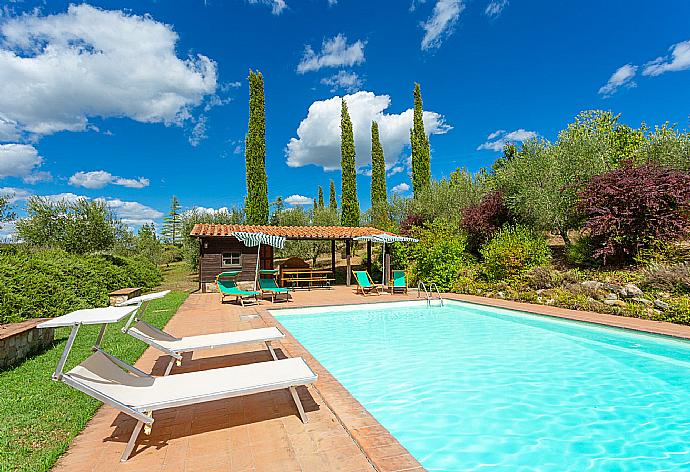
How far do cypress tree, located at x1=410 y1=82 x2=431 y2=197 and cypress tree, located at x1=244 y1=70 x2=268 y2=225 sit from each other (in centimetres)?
1113

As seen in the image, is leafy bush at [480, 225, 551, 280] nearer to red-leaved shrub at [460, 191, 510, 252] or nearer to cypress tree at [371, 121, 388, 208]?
red-leaved shrub at [460, 191, 510, 252]

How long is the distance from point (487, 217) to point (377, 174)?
1437 centimetres

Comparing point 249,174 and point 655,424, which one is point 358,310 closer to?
point 655,424

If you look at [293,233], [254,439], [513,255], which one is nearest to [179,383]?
[254,439]

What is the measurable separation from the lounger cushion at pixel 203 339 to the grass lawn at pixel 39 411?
0.90 metres

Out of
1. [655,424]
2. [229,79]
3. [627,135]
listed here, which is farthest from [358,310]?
[627,135]

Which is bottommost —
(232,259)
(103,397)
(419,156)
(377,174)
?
(103,397)

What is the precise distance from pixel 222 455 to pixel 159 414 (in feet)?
4.17

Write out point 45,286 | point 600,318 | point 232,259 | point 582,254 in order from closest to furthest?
point 45,286
point 600,318
point 582,254
point 232,259

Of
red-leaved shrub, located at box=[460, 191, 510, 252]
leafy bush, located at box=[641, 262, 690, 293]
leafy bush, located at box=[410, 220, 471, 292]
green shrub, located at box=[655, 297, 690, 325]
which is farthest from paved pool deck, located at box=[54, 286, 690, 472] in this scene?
red-leaved shrub, located at box=[460, 191, 510, 252]

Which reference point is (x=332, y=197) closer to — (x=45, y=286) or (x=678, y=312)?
(x=45, y=286)

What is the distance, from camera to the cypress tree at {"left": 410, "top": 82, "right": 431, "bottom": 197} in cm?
2728

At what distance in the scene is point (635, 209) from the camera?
37.2 ft

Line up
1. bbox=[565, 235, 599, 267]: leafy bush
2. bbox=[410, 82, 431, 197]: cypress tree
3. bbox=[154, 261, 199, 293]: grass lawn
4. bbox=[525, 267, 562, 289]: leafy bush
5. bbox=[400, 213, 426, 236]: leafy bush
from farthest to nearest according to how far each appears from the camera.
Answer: bbox=[410, 82, 431, 197]: cypress tree
bbox=[400, 213, 426, 236]: leafy bush
bbox=[154, 261, 199, 293]: grass lawn
bbox=[565, 235, 599, 267]: leafy bush
bbox=[525, 267, 562, 289]: leafy bush
